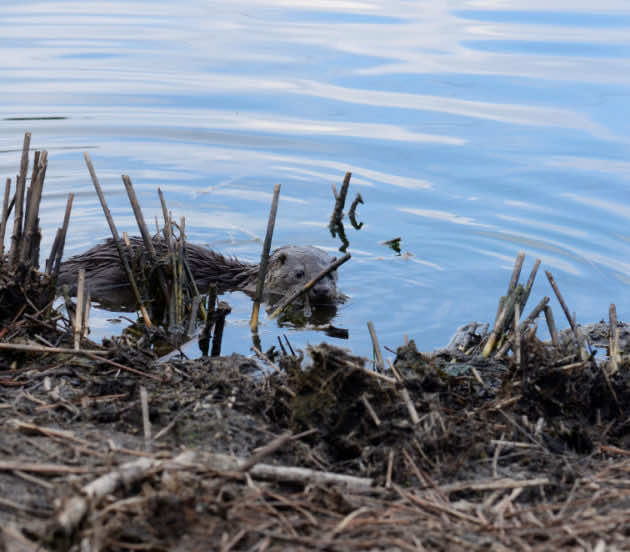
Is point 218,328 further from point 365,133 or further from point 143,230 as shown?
point 365,133

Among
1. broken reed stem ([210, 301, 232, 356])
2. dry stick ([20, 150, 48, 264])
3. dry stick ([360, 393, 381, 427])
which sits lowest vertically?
broken reed stem ([210, 301, 232, 356])

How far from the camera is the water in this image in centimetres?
914

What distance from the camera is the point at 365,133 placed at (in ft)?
43.2

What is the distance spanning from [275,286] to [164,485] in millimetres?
6019

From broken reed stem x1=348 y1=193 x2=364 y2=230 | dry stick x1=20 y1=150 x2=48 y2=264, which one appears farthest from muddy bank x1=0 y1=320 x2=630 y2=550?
broken reed stem x1=348 y1=193 x2=364 y2=230

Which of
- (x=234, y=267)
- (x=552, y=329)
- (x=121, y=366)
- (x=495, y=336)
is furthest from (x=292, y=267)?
(x=121, y=366)

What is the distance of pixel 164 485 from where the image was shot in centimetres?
307

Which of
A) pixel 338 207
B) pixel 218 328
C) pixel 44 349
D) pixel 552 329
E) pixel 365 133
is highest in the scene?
pixel 365 133

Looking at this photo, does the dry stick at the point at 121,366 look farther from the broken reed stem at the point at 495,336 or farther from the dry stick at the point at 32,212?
the broken reed stem at the point at 495,336

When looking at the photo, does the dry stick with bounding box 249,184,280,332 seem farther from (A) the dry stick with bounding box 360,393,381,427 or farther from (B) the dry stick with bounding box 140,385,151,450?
(A) the dry stick with bounding box 360,393,381,427

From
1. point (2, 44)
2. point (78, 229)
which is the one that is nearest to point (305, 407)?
point (78, 229)

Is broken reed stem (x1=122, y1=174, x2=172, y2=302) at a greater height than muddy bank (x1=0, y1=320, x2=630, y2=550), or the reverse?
broken reed stem (x1=122, y1=174, x2=172, y2=302)

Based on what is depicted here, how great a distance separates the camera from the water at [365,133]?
914cm

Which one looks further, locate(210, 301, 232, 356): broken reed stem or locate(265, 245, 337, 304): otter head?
locate(265, 245, 337, 304): otter head
